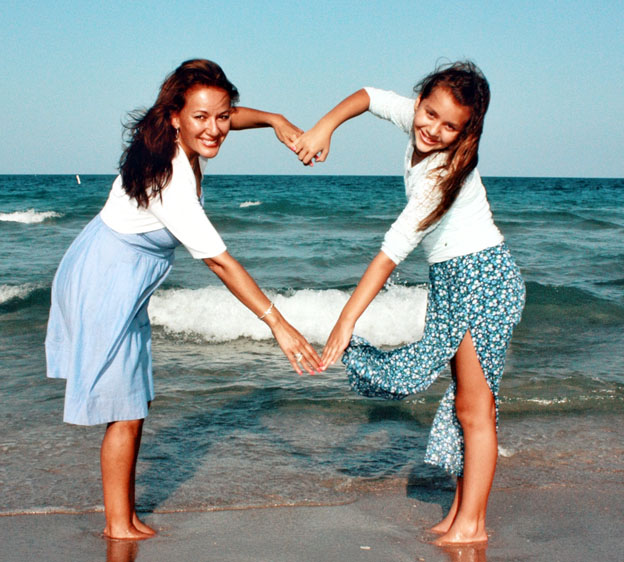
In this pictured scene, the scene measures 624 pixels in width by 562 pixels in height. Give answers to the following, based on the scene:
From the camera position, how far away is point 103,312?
2.66m

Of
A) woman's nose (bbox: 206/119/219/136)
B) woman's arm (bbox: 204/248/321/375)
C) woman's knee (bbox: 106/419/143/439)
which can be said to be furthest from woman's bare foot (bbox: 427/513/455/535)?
woman's nose (bbox: 206/119/219/136)

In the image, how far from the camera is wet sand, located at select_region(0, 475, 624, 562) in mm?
2922

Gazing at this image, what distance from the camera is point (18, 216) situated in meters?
20.5

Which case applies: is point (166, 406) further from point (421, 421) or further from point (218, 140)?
point (218, 140)

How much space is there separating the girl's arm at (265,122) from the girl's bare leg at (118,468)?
136 cm

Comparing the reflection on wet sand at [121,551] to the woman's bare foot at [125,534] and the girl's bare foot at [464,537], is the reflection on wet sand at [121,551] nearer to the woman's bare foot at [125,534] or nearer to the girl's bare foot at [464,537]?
the woman's bare foot at [125,534]

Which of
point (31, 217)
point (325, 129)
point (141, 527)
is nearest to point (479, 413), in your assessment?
point (325, 129)

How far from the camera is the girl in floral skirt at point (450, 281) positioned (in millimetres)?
2609

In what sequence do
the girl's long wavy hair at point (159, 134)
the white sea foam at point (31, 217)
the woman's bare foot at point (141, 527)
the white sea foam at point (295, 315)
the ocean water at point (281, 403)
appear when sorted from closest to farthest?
the girl's long wavy hair at point (159, 134) < the woman's bare foot at point (141, 527) < the ocean water at point (281, 403) < the white sea foam at point (295, 315) < the white sea foam at point (31, 217)

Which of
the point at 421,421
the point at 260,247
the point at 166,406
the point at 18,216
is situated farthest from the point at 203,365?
the point at 18,216

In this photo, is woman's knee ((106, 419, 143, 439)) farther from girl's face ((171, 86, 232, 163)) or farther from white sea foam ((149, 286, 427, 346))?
white sea foam ((149, 286, 427, 346))

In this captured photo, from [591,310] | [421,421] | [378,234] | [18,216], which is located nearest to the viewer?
[421,421]

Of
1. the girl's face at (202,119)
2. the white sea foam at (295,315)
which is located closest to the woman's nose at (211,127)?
the girl's face at (202,119)

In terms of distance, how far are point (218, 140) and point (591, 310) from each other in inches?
284
